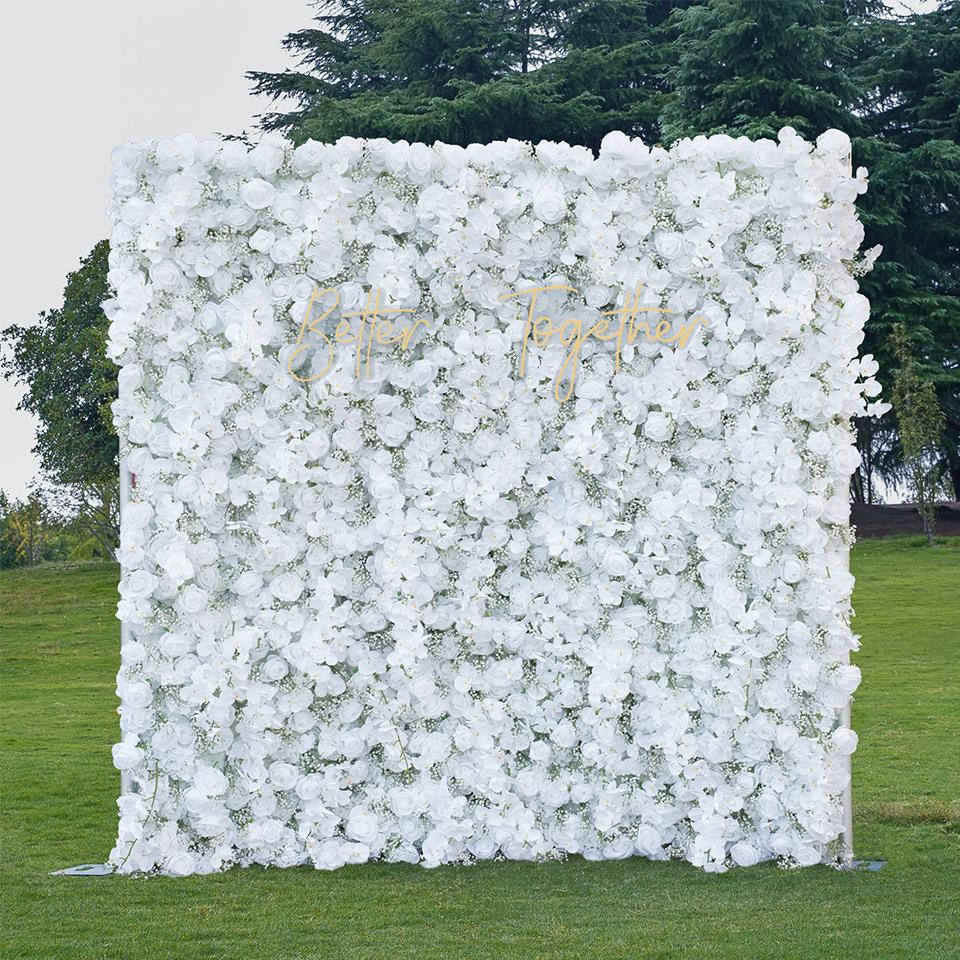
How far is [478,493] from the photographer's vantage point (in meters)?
5.25

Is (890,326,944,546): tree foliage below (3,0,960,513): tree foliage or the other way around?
below

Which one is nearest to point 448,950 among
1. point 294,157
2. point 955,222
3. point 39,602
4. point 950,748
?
point 294,157

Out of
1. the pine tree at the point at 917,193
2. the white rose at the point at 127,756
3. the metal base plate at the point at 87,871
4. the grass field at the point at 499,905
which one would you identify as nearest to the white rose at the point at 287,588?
the white rose at the point at 127,756

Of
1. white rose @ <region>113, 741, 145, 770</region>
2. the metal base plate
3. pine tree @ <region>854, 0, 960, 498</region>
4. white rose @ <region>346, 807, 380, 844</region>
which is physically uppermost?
pine tree @ <region>854, 0, 960, 498</region>

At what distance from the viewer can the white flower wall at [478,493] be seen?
5266 millimetres

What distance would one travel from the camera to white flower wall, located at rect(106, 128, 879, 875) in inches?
207

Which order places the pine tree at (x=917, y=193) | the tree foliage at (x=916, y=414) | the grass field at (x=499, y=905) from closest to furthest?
the grass field at (x=499, y=905) → the tree foliage at (x=916, y=414) → the pine tree at (x=917, y=193)

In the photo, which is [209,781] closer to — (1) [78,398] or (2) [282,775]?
(2) [282,775]

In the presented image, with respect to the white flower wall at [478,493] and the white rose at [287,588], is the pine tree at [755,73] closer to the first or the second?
the white flower wall at [478,493]

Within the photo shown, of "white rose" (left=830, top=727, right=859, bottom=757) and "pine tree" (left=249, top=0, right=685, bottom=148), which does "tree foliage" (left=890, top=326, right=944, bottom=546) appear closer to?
"pine tree" (left=249, top=0, right=685, bottom=148)

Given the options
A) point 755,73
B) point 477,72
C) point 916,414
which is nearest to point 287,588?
point 916,414

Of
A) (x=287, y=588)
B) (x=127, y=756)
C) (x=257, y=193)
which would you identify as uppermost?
(x=257, y=193)

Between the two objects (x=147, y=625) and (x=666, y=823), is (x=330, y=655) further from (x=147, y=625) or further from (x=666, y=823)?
(x=666, y=823)

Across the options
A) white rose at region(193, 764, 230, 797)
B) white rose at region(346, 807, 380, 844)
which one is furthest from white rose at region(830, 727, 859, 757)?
white rose at region(193, 764, 230, 797)
